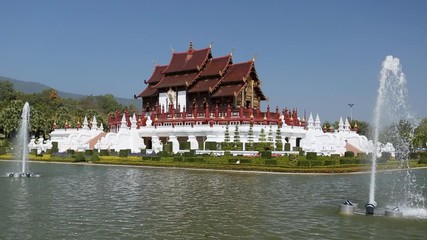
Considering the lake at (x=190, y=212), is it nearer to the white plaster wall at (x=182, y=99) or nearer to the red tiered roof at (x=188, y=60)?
the white plaster wall at (x=182, y=99)

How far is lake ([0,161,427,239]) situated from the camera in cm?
1449

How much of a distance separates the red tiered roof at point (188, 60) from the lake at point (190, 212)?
41894mm

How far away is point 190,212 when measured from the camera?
58.5ft

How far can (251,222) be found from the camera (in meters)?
16.1

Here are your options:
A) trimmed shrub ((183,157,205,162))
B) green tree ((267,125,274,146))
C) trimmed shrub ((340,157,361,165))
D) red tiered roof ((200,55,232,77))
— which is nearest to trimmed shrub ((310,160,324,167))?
trimmed shrub ((340,157,361,165))

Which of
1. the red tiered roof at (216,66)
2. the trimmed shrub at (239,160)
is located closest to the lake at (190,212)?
the trimmed shrub at (239,160)

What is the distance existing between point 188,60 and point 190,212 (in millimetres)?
54487

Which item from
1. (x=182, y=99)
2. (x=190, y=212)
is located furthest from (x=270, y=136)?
(x=190, y=212)

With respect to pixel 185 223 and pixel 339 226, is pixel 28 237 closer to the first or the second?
pixel 185 223

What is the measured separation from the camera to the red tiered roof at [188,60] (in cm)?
6825

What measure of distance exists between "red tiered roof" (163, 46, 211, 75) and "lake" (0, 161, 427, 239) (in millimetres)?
41894

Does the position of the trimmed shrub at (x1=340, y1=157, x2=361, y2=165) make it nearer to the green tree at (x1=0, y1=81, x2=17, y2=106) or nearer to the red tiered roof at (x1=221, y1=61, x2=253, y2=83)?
the red tiered roof at (x1=221, y1=61, x2=253, y2=83)

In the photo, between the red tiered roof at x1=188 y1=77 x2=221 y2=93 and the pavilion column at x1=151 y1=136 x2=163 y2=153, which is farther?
the red tiered roof at x1=188 y1=77 x2=221 y2=93

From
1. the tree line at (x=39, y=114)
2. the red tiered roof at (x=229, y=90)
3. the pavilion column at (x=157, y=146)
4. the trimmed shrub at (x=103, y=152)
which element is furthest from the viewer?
the tree line at (x=39, y=114)
